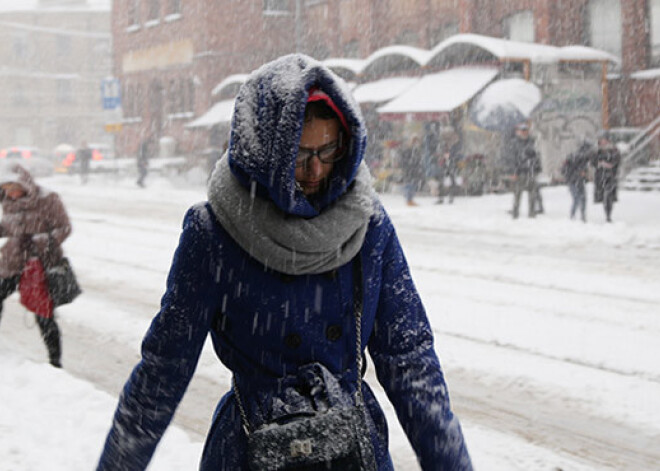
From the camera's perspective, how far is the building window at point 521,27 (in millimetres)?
28875

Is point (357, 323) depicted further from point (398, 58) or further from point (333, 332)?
point (398, 58)

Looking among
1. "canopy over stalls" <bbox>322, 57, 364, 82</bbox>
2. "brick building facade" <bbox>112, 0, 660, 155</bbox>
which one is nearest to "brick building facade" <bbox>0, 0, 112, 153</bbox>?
"brick building facade" <bbox>112, 0, 660, 155</bbox>

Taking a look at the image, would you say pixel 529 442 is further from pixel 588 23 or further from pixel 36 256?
pixel 588 23

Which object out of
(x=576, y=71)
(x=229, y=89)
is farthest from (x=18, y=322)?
(x=229, y=89)

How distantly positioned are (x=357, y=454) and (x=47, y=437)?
364 cm

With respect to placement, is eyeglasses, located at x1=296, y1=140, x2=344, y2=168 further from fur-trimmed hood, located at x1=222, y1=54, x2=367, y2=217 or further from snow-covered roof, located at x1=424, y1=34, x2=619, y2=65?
snow-covered roof, located at x1=424, y1=34, x2=619, y2=65

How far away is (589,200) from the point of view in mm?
21500

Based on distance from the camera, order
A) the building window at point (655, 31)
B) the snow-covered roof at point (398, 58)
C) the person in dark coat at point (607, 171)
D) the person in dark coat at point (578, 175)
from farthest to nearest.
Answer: the snow-covered roof at point (398, 58)
the building window at point (655, 31)
the person in dark coat at point (578, 175)
the person in dark coat at point (607, 171)

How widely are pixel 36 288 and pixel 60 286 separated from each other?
0.63ft

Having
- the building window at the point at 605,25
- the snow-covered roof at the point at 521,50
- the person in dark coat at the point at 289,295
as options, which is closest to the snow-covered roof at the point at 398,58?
the snow-covered roof at the point at 521,50

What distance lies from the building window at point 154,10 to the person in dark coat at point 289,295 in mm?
43231

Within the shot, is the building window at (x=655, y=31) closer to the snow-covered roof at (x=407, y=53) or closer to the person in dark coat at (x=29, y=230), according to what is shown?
the snow-covered roof at (x=407, y=53)

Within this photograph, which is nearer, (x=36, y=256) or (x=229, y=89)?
(x=36, y=256)

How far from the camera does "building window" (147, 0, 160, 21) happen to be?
43.3 meters
